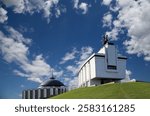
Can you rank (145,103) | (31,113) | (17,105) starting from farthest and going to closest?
1. (145,103)
2. (17,105)
3. (31,113)

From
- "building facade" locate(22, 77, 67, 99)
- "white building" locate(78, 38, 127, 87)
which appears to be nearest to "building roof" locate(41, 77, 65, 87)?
"building facade" locate(22, 77, 67, 99)

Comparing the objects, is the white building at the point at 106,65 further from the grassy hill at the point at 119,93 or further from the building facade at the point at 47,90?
the building facade at the point at 47,90

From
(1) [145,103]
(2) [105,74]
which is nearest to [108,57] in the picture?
(2) [105,74]

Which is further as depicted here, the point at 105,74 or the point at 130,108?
the point at 105,74

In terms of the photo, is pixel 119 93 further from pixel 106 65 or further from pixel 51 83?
pixel 51 83

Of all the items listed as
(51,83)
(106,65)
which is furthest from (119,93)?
(51,83)

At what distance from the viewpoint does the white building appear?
172 feet

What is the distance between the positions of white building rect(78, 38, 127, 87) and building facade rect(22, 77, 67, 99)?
37113 mm

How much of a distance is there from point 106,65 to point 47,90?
42133 millimetres

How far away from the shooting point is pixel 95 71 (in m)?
52.2

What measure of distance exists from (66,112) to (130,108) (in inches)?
83.3

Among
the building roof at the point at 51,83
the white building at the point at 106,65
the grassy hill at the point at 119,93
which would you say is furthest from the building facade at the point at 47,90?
the grassy hill at the point at 119,93

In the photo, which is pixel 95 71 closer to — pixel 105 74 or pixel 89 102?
pixel 105 74

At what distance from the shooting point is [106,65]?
52.7m
